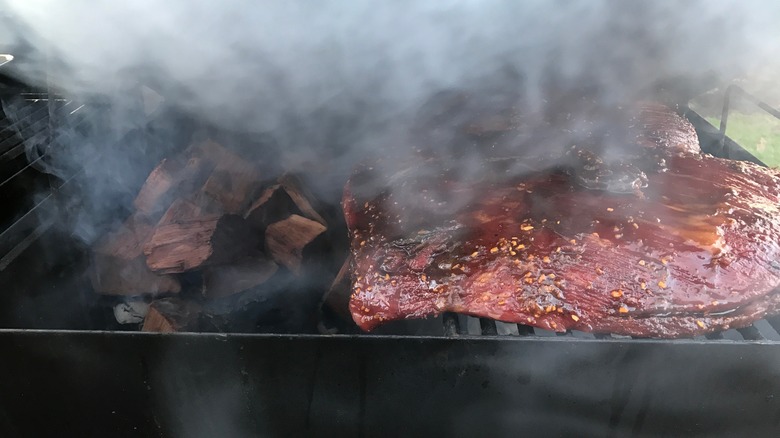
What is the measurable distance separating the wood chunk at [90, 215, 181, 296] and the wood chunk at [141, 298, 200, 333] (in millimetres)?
99

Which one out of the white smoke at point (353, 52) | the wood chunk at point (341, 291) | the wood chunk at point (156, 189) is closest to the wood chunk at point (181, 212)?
the wood chunk at point (156, 189)

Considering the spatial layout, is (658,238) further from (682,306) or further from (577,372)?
(577,372)

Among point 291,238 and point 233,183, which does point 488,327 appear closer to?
point 291,238

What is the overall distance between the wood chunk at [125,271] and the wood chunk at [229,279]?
13cm

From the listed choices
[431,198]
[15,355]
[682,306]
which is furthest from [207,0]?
[682,306]

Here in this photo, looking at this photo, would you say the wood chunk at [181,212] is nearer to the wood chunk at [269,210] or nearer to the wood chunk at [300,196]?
the wood chunk at [269,210]

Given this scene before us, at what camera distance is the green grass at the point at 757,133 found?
5645 millimetres

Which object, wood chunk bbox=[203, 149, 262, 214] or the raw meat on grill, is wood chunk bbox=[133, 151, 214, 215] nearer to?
wood chunk bbox=[203, 149, 262, 214]

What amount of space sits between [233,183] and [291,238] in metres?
0.40

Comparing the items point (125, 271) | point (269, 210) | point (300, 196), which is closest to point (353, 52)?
point (300, 196)

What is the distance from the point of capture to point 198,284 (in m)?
2.23

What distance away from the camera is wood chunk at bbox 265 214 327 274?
7.13 feet

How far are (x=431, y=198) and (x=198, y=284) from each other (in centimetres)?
103

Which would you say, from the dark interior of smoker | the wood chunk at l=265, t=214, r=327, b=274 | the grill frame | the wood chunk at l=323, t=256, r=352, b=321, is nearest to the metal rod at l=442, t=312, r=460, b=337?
the dark interior of smoker
